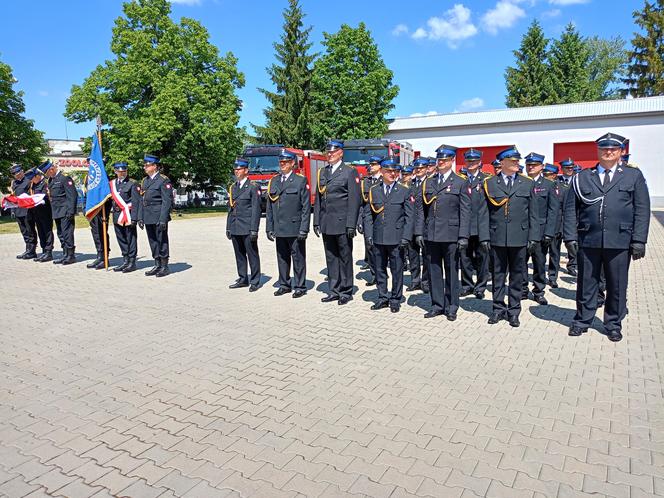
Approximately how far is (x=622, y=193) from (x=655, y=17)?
1704 inches

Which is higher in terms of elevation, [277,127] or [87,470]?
[277,127]

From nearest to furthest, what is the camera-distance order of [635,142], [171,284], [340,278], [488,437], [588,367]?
[488,437]
[588,367]
[340,278]
[171,284]
[635,142]

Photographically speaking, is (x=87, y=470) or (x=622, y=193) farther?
(x=622, y=193)

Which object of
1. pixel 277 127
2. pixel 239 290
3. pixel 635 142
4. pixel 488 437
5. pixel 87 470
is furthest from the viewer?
pixel 277 127

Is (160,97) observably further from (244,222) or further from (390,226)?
(390,226)

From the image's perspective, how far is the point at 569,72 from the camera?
142 feet

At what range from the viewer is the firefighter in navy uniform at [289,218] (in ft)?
24.6

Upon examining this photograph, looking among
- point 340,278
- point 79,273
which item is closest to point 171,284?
point 79,273

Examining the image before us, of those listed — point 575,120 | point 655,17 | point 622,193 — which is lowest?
point 622,193

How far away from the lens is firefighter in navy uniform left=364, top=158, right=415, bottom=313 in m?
6.67

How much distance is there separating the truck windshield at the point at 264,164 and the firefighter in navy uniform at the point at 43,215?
37.8 ft

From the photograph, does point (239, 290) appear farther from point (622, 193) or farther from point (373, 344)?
point (622, 193)

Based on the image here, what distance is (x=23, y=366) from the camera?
4.79 metres

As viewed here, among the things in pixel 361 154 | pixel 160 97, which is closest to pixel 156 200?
pixel 361 154
